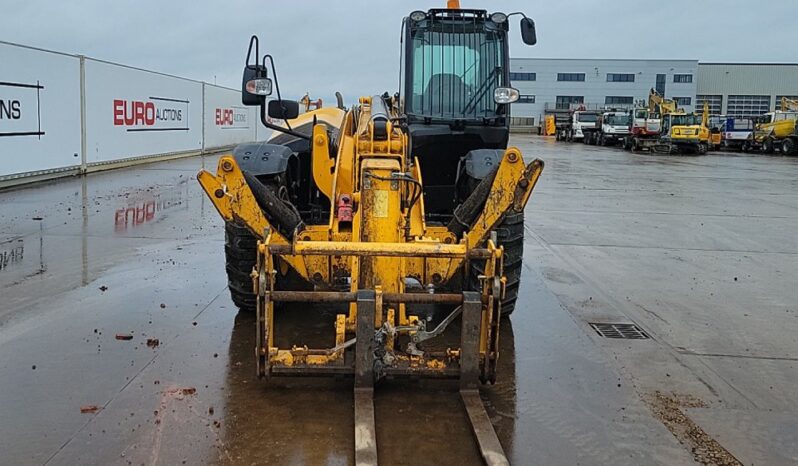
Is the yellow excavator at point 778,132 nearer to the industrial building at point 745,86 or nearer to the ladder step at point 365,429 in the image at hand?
the industrial building at point 745,86

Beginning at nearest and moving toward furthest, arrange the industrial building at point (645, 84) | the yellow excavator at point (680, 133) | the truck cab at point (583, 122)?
the yellow excavator at point (680, 133), the truck cab at point (583, 122), the industrial building at point (645, 84)

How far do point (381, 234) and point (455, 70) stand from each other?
3277 millimetres

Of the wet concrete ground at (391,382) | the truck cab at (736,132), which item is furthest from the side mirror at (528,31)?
the truck cab at (736,132)

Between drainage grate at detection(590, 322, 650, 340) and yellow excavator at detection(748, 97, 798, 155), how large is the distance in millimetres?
37338

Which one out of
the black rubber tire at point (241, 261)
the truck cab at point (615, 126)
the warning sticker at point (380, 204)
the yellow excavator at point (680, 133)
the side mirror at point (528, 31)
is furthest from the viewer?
the truck cab at point (615, 126)

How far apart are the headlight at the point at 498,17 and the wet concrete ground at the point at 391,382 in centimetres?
279

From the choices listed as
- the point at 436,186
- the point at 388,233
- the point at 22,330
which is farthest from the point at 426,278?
the point at 22,330

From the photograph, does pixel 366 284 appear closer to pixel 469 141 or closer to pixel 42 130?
pixel 469 141

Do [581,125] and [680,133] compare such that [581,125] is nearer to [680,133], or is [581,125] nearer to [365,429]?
[680,133]

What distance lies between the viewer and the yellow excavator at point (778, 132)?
38.6 m

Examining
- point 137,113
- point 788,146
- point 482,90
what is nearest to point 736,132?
point 788,146

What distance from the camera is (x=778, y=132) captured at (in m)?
39.6

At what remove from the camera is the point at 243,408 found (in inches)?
168

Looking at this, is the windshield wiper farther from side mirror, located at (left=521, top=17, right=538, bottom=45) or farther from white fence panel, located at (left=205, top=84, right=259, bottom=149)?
white fence panel, located at (left=205, top=84, right=259, bottom=149)
